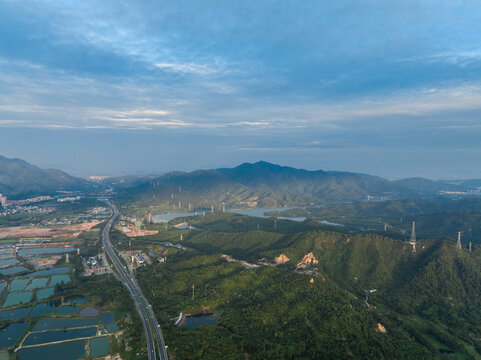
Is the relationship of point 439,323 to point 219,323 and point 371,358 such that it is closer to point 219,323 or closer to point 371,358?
point 371,358

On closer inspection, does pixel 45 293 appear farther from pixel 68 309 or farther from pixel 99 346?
pixel 99 346

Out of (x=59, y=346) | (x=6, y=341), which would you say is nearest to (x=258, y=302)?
(x=59, y=346)

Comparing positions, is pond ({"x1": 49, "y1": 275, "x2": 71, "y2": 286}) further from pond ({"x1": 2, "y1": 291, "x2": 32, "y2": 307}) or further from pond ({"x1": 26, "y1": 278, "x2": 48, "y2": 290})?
pond ({"x1": 2, "y1": 291, "x2": 32, "y2": 307})

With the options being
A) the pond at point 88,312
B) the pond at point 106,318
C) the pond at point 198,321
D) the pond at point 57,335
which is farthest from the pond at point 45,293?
the pond at point 198,321

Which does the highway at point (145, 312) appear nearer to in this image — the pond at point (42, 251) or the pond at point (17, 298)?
the pond at point (42, 251)

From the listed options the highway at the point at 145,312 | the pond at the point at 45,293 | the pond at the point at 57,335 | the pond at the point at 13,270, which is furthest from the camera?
the pond at the point at 13,270

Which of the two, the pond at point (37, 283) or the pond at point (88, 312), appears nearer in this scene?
the pond at point (88, 312)
